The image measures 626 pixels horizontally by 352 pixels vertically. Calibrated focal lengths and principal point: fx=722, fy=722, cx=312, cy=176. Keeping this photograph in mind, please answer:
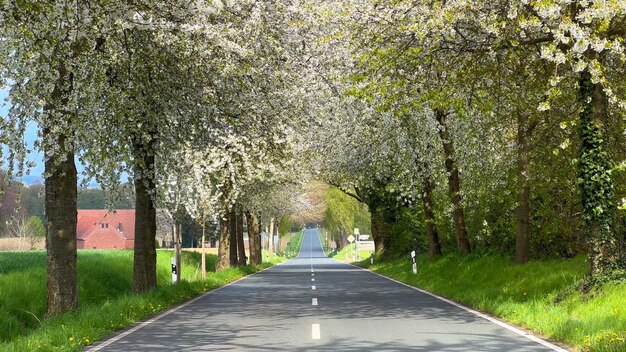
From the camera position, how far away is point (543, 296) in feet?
44.7

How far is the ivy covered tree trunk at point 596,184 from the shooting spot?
40.8 feet

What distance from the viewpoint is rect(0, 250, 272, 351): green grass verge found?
1009cm

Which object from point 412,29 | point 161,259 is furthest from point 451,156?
point 161,259

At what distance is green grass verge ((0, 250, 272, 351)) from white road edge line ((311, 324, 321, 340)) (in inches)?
124

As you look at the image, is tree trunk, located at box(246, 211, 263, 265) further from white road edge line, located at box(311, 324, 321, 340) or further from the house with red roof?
the house with red roof

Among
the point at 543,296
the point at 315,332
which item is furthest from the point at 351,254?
the point at 315,332

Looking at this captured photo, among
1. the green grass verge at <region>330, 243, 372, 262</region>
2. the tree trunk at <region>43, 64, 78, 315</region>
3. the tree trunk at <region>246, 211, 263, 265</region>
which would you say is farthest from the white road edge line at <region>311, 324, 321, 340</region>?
the green grass verge at <region>330, 243, 372, 262</region>

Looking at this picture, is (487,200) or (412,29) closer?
(412,29)

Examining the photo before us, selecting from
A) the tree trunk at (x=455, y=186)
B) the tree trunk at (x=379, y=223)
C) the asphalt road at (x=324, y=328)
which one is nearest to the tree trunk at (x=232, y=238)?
the tree trunk at (x=379, y=223)

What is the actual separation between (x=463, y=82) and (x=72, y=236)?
24.9 ft

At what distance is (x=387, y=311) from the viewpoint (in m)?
14.2

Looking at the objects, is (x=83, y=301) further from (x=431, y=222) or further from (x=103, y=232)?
(x=103, y=232)

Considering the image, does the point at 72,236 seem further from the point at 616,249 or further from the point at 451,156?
the point at 451,156

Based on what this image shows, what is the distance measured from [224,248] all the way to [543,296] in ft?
77.5
